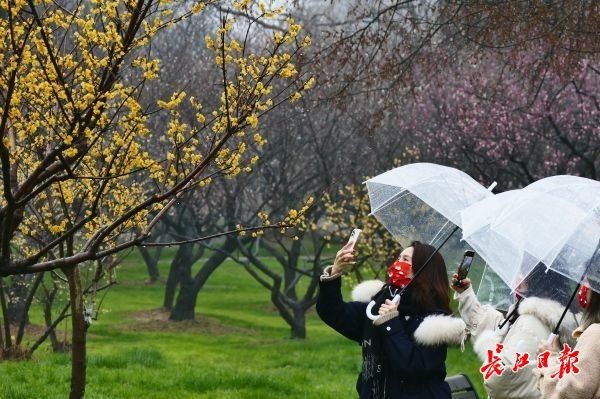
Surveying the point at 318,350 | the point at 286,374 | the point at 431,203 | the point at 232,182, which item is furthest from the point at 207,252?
the point at 431,203

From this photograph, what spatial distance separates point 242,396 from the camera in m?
9.12

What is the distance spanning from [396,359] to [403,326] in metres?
0.19

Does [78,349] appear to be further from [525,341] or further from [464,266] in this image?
[525,341]

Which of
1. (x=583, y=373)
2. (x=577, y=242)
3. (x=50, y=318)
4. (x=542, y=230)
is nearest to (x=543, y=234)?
(x=542, y=230)

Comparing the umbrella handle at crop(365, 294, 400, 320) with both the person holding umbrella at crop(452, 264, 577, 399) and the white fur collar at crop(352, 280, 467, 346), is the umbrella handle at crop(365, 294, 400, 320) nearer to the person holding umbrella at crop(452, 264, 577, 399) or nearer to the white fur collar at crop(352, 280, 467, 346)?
the white fur collar at crop(352, 280, 467, 346)

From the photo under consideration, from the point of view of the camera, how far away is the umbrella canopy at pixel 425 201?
598cm

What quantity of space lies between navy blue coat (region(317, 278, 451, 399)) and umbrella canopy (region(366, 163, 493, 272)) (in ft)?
3.29

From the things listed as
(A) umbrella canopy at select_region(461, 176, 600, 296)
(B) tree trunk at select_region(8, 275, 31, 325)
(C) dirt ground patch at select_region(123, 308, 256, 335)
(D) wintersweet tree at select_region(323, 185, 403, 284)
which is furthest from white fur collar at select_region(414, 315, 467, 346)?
(C) dirt ground patch at select_region(123, 308, 256, 335)

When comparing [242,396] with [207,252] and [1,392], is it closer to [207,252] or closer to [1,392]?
[1,392]

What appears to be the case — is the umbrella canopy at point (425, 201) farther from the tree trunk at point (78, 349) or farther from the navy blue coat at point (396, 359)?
the tree trunk at point (78, 349)

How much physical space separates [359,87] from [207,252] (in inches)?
880

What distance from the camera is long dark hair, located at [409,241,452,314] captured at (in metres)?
5.14

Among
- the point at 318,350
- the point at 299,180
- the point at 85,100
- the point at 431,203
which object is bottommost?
the point at 318,350

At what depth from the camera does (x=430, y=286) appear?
5160 mm
